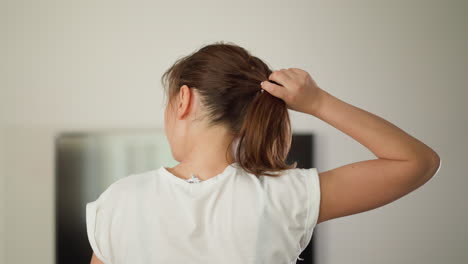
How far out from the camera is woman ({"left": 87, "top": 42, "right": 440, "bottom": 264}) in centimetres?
76

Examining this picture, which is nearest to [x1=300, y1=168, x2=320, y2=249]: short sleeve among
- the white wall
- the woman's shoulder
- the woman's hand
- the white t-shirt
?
the white t-shirt

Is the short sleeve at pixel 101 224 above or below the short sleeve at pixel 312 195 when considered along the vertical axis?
below

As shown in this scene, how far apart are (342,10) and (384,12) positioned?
24 cm

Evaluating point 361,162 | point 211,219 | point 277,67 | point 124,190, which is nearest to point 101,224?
point 124,190

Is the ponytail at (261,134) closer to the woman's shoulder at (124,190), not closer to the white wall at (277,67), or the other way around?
the woman's shoulder at (124,190)

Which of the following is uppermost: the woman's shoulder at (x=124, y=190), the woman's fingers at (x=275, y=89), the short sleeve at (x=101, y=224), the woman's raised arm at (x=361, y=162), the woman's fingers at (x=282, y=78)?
the woman's fingers at (x=282, y=78)

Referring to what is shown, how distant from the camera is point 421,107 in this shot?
2424 millimetres

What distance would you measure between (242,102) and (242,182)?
0.16 m

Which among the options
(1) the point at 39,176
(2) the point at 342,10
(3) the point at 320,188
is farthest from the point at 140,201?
(2) the point at 342,10

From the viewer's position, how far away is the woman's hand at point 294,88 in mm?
771

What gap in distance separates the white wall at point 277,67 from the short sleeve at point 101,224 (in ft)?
4.91

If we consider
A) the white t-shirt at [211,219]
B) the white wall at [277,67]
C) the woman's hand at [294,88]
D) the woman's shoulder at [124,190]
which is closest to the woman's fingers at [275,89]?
the woman's hand at [294,88]

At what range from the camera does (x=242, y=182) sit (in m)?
0.79

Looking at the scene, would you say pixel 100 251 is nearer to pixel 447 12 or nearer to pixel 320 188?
pixel 320 188
